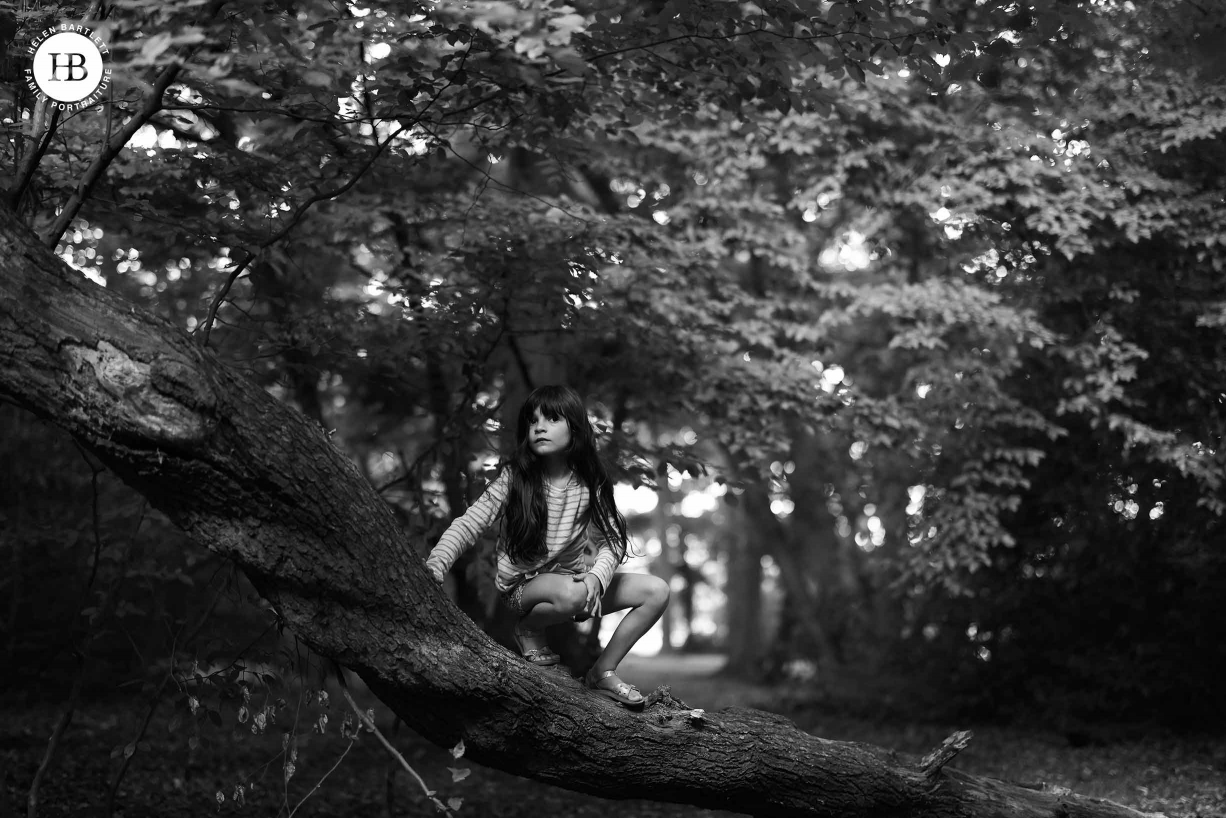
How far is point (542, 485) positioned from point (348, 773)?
414 centimetres

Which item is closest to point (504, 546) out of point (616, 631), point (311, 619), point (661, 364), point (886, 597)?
point (616, 631)

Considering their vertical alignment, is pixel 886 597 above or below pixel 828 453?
below

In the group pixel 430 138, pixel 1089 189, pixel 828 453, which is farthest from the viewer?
pixel 828 453

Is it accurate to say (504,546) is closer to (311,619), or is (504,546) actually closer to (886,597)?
(311,619)

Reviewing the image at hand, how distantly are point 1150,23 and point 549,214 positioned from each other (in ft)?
13.9

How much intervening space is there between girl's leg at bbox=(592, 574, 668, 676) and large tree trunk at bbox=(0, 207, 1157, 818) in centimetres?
19

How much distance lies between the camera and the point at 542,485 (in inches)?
161

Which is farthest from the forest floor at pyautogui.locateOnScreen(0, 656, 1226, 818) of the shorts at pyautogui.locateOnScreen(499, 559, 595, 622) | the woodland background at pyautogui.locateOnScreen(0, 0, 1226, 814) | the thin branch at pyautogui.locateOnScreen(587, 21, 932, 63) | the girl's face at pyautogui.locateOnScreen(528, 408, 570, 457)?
the thin branch at pyautogui.locateOnScreen(587, 21, 932, 63)

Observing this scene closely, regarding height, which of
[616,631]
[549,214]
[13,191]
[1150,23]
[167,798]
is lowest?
[167,798]

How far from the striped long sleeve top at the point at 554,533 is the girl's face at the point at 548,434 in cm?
17

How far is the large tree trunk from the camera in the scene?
3160 millimetres

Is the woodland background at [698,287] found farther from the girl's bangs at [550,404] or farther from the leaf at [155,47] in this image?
the girl's bangs at [550,404]

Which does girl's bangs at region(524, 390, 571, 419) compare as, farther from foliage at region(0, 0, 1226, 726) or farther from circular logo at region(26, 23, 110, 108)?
circular logo at region(26, 23, 110, 108)

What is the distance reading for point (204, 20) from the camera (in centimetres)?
372
